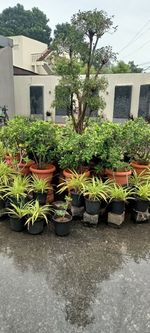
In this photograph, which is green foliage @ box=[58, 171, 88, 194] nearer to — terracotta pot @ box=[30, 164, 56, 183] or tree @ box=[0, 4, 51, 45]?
terracotta pot @ box=[30, 164, 56, 183]

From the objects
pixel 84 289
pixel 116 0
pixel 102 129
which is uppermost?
pixel 116 0

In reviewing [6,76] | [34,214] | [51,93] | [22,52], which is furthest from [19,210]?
[22,52]

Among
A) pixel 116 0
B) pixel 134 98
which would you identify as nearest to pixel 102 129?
pixel 116 0

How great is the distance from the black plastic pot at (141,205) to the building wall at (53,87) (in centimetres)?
965

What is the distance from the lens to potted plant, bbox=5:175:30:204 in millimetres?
3260

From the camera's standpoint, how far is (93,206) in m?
3.19

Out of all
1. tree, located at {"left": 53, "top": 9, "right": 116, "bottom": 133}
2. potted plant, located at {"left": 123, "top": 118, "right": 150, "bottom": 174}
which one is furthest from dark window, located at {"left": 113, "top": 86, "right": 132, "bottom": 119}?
potted plant, located at {"left": 123, "top": 118, "right": 150, "bottom": 174}

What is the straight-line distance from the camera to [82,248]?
9.35 ft

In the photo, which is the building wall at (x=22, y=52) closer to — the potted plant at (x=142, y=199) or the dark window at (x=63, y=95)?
the dark window at (x=63, y=95)

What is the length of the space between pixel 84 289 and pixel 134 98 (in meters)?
12.0

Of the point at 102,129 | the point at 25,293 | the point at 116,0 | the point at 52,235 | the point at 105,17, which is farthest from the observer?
the point at 116,0

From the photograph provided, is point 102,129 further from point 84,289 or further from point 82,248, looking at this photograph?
point 84,289

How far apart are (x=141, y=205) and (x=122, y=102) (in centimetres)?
1092

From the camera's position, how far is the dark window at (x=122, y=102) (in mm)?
13227
